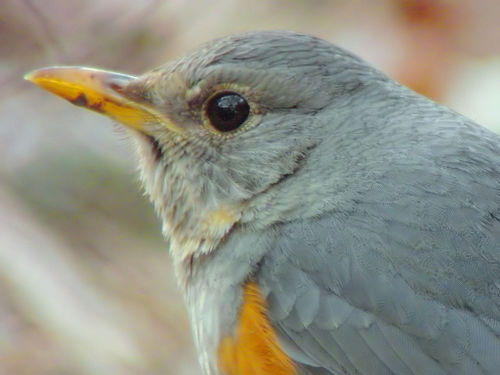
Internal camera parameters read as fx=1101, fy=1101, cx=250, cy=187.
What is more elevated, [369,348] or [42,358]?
[369,348]

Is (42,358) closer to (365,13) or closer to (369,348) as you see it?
(369,348)

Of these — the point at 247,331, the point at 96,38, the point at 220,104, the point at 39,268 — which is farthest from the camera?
the point at 96,38

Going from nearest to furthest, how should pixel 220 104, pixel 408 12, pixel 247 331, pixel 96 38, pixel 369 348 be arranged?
pixel 369 348 < pixel 247 331 < pixel 220 104 < pixel 96 38 < pixel 408 12

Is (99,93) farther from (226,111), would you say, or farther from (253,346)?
(253,346)

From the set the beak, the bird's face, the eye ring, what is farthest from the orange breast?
the beak

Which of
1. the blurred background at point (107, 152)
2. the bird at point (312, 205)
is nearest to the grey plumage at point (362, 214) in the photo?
the bird at point (312, 205)

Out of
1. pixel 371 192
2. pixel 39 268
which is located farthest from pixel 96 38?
pixel 371 192

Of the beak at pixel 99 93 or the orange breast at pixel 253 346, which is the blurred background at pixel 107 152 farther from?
the orange breast at pixel 253 346

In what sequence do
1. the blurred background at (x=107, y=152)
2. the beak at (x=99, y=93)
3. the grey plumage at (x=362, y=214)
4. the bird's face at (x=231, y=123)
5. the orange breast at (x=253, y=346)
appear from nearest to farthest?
the grey plumage at (x=362, y=214), the orange breast at (x=253, y=346), the bird's face at (x=231, y=123), the beak at (x=99, y=93), the blurred background at (x=107, y=152)
